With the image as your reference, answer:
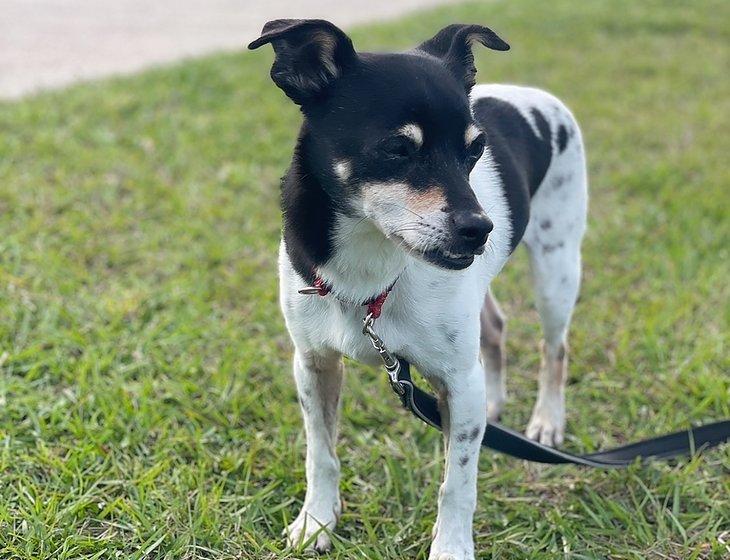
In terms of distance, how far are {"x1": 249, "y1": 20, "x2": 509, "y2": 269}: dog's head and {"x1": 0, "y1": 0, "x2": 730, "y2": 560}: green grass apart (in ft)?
3.82

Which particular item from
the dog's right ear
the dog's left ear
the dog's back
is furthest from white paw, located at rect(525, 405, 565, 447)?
the dog's right ear

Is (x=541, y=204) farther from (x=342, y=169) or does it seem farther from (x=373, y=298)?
(x=342, y=169)

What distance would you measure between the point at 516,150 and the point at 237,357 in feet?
5.15

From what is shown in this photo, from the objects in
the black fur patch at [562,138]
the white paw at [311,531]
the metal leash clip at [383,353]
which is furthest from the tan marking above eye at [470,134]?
the white paw at [311,531]

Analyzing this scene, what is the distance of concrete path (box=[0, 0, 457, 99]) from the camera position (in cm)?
771

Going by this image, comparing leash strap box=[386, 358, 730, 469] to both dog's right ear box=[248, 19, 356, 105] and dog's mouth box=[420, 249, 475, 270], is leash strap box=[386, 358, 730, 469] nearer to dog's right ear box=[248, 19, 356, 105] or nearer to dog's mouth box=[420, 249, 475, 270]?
dog's mouth box=[420, 249, 475, 270]

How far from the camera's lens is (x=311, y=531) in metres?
2.72

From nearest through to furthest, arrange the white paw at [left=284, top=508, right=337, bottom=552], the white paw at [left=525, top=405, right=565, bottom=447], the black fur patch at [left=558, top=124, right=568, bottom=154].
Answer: the white paw at [left=284, top=508, right=337, bottom=552] < the black fur patch at [left=558, top=124, right=568, bottom=154] < the white paw at [left=525, top=405, right=565, bottom=447]

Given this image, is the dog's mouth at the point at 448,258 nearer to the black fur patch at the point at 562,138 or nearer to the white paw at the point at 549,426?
the black fur patch at the point at 562,138

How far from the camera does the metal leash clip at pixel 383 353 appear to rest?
7.75 ft

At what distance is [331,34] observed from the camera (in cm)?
217

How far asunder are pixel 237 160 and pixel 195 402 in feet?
9.17

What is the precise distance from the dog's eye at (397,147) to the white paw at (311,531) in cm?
128

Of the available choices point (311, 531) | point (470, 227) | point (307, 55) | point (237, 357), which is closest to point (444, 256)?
point (470, 227)
